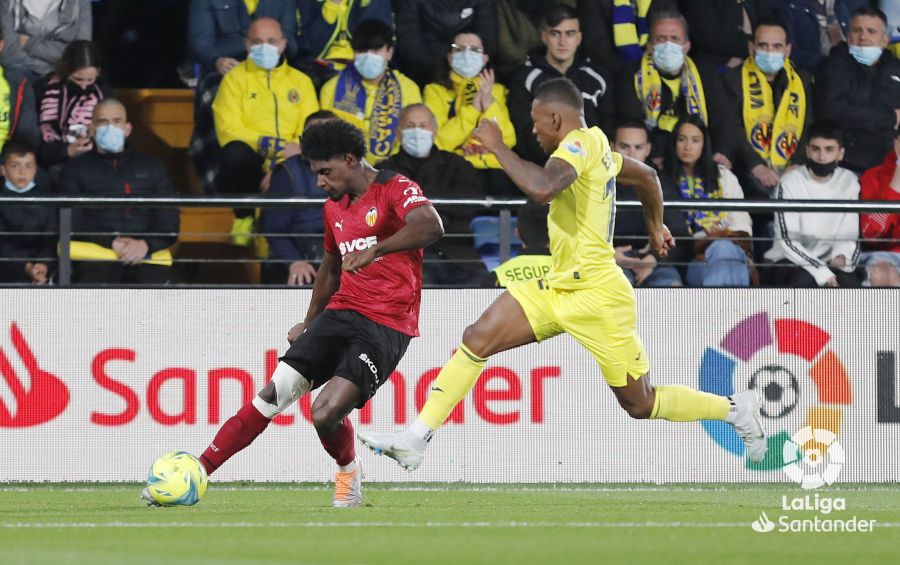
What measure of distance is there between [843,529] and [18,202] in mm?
6462

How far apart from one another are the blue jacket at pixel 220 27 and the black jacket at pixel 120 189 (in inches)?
53.0

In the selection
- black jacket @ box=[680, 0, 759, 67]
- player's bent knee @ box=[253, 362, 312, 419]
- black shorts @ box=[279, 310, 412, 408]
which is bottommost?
player's bent knee @ box=[253, 362, 312, 419]

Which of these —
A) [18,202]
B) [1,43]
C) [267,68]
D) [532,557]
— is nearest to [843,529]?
[532,557]

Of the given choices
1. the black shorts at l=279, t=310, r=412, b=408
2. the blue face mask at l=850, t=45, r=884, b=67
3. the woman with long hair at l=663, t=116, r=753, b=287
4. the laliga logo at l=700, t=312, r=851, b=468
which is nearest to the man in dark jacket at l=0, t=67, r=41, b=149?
the woman with long hair at l=663, t=116, r=753, b=287

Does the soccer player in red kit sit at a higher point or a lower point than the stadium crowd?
lower

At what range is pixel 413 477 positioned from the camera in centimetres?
1234

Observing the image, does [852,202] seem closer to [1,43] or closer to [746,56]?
[746,56]

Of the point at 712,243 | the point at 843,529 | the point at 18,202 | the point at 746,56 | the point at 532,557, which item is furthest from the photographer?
the point at 746,56

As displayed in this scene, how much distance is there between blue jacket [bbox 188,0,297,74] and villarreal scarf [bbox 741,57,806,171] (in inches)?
146

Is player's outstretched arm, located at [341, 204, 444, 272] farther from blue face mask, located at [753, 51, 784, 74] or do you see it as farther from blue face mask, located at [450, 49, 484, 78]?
blue face mask, located at [753, 51, 784, 74]

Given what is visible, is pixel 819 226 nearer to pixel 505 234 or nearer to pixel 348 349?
pixel 505 234

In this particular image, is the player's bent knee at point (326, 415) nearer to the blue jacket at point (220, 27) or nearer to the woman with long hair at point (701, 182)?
the woman with long hair at point (701, 182)

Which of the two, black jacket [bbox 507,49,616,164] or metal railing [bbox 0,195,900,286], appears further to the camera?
black jacket [bbox 507,49,616,164]

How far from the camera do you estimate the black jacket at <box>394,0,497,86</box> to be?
14391 millimetres
